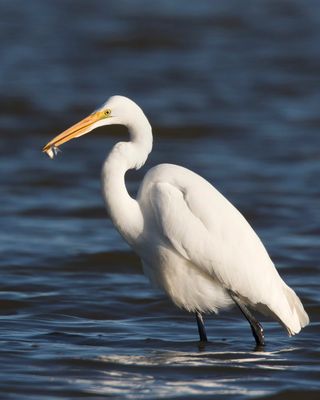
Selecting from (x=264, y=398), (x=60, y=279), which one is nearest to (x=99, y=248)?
(x=60, y=279)

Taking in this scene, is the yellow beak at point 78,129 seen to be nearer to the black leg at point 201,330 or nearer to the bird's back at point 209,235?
the bird's back at point 209,235

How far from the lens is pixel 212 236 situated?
7.46 m

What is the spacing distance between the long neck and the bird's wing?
146 mm

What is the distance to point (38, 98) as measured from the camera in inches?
707

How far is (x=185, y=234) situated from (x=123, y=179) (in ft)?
1.70

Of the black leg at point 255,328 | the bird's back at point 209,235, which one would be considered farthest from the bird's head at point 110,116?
the black leg at point 255,328

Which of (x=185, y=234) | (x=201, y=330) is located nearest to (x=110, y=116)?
(x=185, y=234)

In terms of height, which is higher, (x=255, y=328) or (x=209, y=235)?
(x=209, y=235)

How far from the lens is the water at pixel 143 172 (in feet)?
23.0

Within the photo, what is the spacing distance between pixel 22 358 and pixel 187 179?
4.98 feet

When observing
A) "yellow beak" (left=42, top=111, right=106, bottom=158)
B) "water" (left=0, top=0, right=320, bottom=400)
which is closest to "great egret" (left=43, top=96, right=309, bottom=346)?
"yellow beak" (left=42, top=111, right=106, bottom=158)

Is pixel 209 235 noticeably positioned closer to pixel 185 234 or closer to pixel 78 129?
pixel 185 234

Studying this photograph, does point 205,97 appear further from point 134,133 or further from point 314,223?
point 134,133

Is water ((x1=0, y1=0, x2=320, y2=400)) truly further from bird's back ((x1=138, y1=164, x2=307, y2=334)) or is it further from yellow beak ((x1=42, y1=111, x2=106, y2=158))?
yellow beak ((x1=42, y1=111, x2=106, y2=158))
